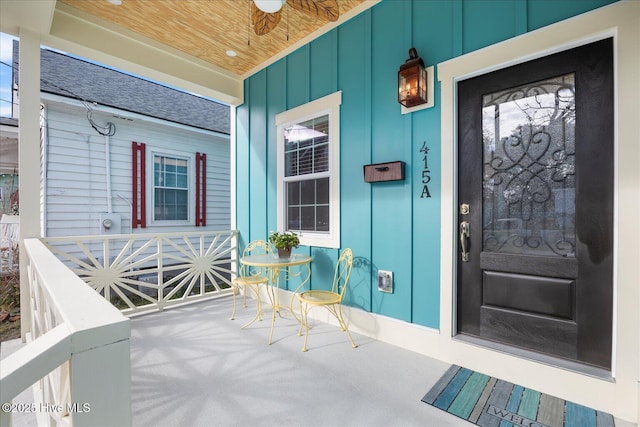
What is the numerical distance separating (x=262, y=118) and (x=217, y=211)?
Answer: 11.6 ft

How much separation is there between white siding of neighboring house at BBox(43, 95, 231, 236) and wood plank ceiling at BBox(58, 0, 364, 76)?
2519 millimetres

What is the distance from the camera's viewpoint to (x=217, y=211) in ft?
23.1

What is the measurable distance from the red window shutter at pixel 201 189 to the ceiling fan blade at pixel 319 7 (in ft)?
16.5

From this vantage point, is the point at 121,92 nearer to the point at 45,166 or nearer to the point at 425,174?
the point at 45,166

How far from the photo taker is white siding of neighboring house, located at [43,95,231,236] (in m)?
4.94

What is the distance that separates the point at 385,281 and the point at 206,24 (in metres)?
3.32

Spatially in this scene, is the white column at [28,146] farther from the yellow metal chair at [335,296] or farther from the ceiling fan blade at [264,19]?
the yellow metal chair at [335,296]

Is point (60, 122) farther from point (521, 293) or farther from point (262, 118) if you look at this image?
point (521, 293)

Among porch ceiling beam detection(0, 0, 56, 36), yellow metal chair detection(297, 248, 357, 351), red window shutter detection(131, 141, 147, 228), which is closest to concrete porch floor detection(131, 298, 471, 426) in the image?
yellow metal chair detection(297, 248, 357, 351)

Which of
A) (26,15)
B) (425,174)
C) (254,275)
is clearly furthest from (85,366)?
(26,15)

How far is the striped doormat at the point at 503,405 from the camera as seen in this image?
1.72 metres

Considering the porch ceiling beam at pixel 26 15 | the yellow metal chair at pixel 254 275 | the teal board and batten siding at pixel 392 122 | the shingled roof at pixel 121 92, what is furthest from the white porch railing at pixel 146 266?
the shingled roof at pixel 121 92

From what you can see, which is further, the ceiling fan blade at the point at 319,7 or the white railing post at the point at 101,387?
the ceiling fan blade at the point at 319,7

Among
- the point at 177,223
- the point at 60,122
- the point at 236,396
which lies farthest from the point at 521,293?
the point at 60,122
